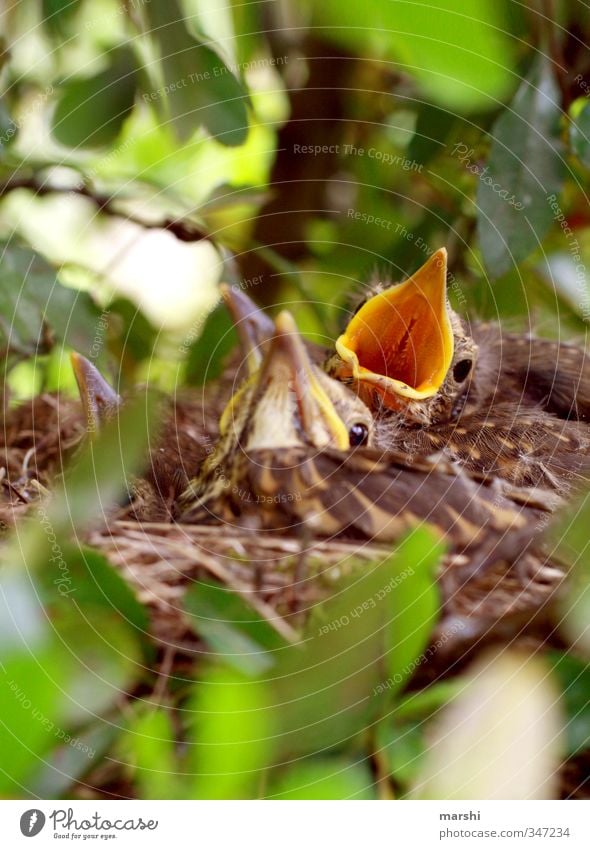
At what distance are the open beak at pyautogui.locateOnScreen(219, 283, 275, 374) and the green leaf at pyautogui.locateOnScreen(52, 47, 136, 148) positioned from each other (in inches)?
5.5

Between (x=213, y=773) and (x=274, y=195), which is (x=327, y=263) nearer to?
(x=274, y=195)

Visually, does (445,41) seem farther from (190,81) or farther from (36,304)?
(36,304)

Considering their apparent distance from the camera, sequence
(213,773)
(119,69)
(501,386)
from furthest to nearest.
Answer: (501,386) → (119,69) → (213,773)

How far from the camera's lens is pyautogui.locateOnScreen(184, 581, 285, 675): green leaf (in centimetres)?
44

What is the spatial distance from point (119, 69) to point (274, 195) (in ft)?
0.47

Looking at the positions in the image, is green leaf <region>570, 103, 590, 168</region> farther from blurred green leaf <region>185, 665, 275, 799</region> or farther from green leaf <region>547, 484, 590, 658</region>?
blurred green leaf <region>185, 665, 275, 799</region>

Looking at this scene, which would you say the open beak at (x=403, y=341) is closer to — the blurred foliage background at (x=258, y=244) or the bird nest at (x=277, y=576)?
the blurred foliage background at (x=258, y=244)

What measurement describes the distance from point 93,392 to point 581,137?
387 mm

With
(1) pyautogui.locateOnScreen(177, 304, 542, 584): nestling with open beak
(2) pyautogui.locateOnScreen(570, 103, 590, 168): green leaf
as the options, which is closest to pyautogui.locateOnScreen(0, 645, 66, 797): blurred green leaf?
(1) pyautogui.locateOnScreen(177, 304, 542, 584): nestling with open beak

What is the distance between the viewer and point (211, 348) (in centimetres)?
58

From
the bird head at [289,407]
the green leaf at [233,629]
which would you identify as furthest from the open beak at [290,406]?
the green leaf at [233,629]

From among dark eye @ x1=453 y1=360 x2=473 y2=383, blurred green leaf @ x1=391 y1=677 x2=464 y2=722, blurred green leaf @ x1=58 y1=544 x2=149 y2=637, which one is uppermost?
dark eye @ x1=453 y1=360 x2=473 y2=383
